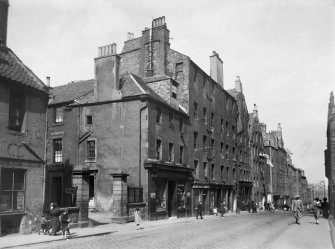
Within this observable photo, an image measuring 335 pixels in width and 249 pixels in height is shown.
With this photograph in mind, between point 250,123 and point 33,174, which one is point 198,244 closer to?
point 33,174

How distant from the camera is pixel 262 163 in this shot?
67.5 m

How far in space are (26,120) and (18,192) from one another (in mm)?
3537

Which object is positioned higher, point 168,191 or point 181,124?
point 181,124

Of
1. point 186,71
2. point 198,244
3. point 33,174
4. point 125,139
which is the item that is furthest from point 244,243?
point 186,71

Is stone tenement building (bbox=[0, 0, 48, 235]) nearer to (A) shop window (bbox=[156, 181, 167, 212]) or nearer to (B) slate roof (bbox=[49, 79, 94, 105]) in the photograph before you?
(A) shop window (bbox=[156, 181, 167, 212])

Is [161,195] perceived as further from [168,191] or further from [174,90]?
[174,90]

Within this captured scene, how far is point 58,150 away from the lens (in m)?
32.7

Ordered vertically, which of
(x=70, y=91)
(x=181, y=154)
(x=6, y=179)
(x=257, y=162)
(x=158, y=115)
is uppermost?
(x=70, y=91)

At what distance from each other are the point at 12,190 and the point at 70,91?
66.5 feet

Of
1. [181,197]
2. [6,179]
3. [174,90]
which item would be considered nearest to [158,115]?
[174,90]

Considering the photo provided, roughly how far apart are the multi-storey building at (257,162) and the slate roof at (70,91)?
32398 mm

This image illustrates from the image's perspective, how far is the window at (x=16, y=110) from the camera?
18.0 metres

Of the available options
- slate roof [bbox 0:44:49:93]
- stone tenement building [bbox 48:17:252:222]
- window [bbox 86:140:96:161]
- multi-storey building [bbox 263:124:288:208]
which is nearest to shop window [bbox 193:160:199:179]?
stone tenement building [bbox 48:17:252:222]

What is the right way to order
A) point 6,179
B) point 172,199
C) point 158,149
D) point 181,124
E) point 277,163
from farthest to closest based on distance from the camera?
point 277,163, point 181,124, point 172,199, point 158,149, point 6,179
